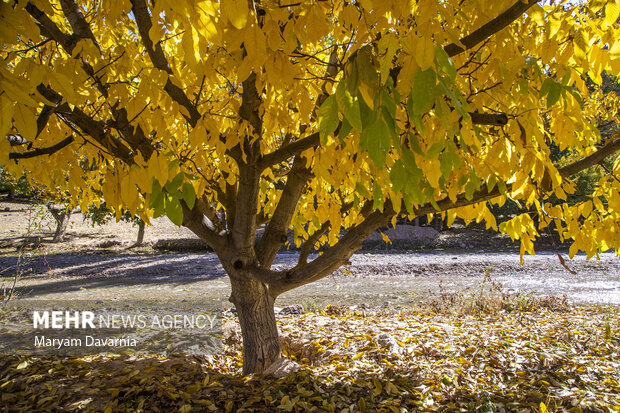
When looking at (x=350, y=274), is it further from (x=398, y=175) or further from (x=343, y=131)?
(x=343, y=131)

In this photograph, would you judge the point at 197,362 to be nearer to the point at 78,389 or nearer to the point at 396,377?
the point at 78,389

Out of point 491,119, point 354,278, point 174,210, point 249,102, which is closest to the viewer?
point 174,210

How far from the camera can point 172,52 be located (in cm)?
340

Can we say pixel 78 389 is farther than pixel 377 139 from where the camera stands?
Yes

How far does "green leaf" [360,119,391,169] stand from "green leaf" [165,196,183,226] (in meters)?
0.70

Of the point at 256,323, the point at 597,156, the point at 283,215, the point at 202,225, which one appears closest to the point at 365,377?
the point at 256,323

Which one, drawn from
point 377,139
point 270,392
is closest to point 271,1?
point 377,139

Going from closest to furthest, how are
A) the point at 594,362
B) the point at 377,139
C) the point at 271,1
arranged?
the point at 377,139 → the point at 271,1 → the point at 594,362

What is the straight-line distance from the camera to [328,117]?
0.98 metres

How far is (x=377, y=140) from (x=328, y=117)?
20 cm

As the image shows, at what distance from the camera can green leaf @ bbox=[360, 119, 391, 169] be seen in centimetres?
82

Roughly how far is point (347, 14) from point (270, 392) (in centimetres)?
233

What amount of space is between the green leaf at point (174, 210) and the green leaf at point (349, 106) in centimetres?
67

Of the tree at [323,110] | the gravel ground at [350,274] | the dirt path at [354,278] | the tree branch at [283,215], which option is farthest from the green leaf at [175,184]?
the dirt path at [354,278]
